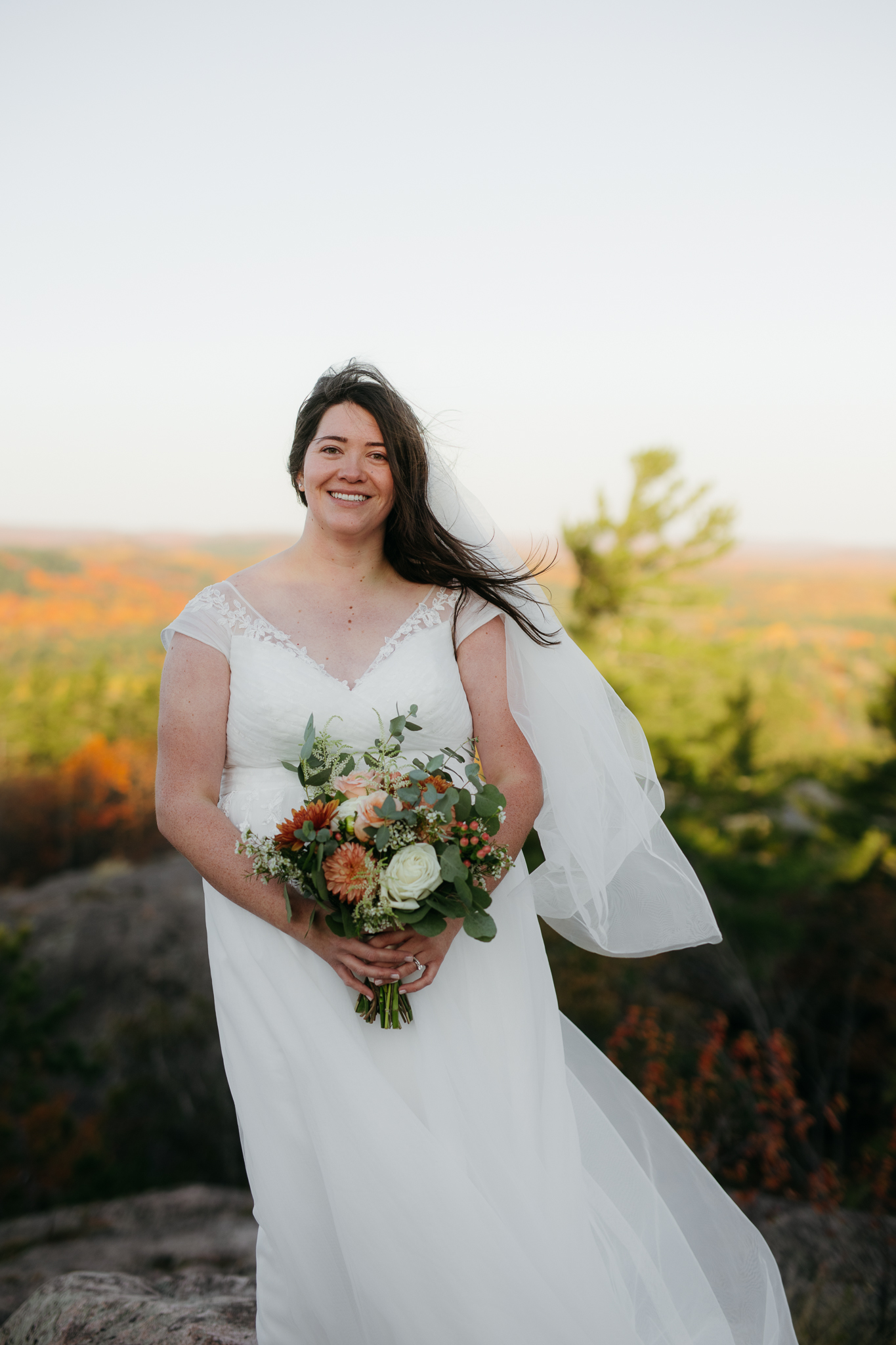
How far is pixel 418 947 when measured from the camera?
7.39ft

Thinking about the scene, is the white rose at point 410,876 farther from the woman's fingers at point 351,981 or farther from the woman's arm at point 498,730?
the woman's arm at point 498,730

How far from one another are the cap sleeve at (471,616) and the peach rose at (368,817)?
84 cm

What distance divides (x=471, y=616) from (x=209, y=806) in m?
0.99

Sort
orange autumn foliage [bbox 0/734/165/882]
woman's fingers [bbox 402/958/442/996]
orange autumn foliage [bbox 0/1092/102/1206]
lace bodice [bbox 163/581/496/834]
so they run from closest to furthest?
woman's fingers [bbox 402/958/442/996]
lace bodice [bbox 163/581/496/834]
orange autumn foliage [bbox 0/1092/102/1206]
orange autumn foliage [bbox 0/734/165/882]

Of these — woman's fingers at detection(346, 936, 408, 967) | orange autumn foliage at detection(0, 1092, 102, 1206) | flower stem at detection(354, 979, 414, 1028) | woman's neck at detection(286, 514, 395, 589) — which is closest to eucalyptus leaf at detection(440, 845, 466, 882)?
woman's fingers at detection(346, 936, 408, 967)

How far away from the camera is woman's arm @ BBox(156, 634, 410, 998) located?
2.29 metres

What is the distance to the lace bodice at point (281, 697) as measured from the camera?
99.1 inches

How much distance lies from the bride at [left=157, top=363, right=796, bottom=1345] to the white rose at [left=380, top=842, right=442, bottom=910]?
0.95 ft

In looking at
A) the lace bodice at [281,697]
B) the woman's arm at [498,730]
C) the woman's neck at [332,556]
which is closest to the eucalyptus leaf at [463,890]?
the woman's arm at [498,730]

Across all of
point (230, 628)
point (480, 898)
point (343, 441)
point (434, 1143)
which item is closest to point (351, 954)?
point (480, 898)

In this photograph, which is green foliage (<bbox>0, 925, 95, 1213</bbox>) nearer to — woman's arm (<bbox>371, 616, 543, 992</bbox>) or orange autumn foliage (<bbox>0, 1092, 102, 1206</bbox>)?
orange autumn foliage (<bbox>0, 1092, 102, 1206</bbox>)

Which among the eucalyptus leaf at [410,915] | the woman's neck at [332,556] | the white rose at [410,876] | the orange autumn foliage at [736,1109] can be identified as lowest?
the orange autumn foliage at [736,1109]

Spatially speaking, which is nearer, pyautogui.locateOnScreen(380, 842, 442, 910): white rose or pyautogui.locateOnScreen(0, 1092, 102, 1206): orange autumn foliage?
pyautogui.locateOnScreen(380, 842, 442, 910): white rose

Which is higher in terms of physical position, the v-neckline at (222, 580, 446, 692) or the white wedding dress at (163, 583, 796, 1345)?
the v-neckline at (222, 580, 446, 692)
